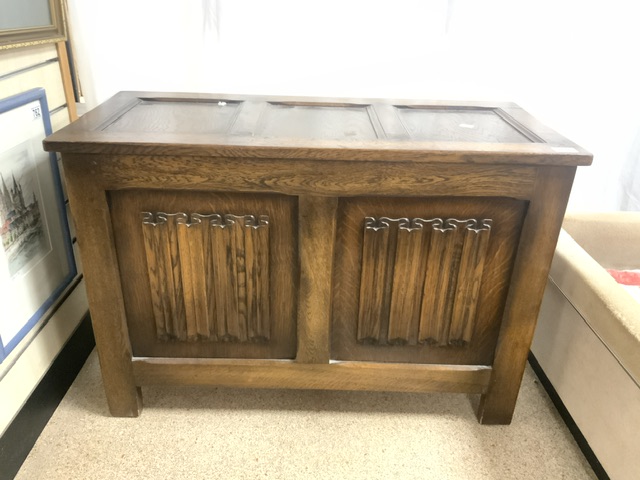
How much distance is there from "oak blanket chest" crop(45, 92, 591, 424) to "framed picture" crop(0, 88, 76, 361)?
186 millimetres

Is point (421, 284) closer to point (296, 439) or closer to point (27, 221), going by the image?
point (296, 439)

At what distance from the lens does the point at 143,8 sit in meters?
1.64

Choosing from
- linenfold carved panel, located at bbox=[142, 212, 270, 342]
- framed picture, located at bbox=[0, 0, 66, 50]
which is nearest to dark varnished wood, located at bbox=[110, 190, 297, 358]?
linenfold carved panel, located at bbox=[142, 212, 270, 342]

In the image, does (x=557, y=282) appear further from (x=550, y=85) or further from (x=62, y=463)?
(x=62, y=463)

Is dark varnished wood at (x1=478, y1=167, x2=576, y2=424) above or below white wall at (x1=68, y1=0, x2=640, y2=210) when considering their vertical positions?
below

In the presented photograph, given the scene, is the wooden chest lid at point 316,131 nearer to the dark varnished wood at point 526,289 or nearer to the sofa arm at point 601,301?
the dark varnished wood at point 526,289

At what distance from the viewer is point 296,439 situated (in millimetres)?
1502

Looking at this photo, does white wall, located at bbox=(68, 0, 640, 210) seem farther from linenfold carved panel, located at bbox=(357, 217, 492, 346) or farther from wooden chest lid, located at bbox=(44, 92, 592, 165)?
linenfold carved panel, located at bbox=(357, 217, 492, 346)

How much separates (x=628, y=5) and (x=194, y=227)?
4.99 ft

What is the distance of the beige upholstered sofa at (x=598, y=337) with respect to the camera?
4.11ft

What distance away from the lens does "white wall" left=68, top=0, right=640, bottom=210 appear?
1.66m

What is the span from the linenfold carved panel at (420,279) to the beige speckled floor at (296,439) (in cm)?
28

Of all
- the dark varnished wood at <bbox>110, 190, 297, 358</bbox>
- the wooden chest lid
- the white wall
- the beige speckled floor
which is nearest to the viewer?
the wooden chest lid

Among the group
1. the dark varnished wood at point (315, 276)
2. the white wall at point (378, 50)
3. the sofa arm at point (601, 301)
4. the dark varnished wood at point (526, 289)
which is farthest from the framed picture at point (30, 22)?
the sofa arm at point (601, 301)
